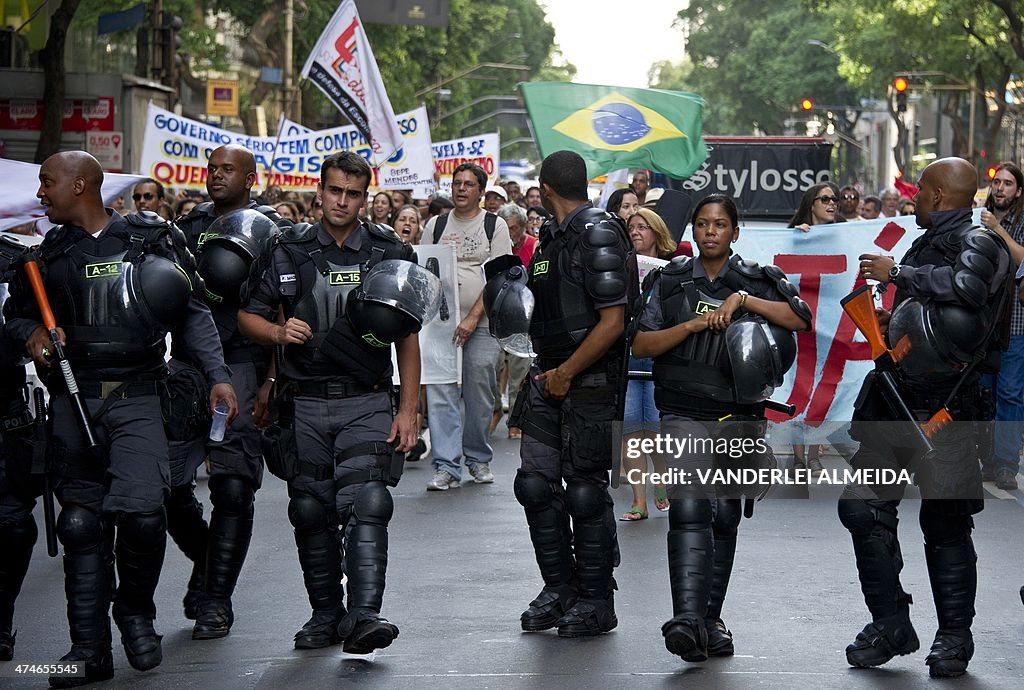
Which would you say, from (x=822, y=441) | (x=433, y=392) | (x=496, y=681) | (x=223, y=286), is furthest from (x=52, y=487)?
(x=822, y=441)

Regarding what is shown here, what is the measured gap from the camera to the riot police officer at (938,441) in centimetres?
628

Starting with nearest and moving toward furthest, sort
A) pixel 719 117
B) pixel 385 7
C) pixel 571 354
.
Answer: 1. pixel 571 354
2. pixel 385 7
3. pixel 719 117

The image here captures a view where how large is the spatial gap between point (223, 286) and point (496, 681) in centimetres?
213

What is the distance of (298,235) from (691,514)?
1941 millimetres

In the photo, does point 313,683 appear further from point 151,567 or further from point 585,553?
point 585,553

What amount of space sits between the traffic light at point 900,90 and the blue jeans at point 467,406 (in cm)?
3023

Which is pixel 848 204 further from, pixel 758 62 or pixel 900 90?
pixel 758 62

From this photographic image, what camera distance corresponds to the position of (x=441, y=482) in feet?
36.6

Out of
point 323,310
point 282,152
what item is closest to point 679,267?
point 323,310

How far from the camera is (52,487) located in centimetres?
632

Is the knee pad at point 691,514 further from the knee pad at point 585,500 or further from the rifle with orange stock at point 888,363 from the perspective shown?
the rifle with orange stock at point 888,363

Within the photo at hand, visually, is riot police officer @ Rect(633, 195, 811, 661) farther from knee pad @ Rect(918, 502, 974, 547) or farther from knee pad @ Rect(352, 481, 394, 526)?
knee pad @ Rect(352, 481, 394, 526)

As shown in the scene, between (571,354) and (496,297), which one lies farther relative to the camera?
(496,297)

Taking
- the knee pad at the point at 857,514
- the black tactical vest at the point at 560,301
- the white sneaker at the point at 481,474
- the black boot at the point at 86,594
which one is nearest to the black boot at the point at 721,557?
the knee pad at the point at 857,514
